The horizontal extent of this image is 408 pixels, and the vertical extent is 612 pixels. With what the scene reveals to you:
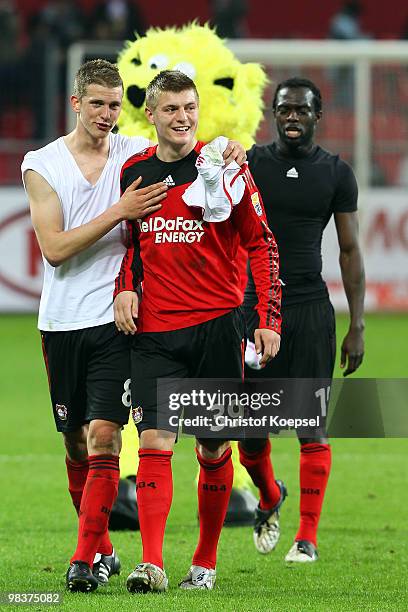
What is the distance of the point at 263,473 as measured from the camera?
21.5 feet

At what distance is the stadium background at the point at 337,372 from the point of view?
5539 mm

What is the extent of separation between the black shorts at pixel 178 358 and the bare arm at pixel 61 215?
419 millimetres

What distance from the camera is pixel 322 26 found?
21.9m

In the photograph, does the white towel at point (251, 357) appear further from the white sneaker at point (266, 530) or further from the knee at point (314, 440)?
the white sneaker at point (266, 530)

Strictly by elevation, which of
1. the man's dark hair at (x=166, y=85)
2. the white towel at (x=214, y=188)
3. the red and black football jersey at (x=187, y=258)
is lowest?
the red and black football jersey at (x=187, y=258)

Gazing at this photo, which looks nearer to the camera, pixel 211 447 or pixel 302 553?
pixel 211 447

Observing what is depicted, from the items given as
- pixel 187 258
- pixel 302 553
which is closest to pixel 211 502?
pixel 302 553

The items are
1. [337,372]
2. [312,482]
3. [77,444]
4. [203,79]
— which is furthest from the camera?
[337,372]

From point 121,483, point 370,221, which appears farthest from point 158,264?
point 370,221

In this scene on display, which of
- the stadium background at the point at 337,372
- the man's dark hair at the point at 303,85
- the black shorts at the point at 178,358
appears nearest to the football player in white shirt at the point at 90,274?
the black shorts at the point at 178,358

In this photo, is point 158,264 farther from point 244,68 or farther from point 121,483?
point 244,68

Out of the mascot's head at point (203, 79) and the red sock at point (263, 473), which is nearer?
the red sock at point (263, 473)

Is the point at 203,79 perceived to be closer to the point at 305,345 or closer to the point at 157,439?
the point at 305,345

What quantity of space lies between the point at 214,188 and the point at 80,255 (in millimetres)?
627
